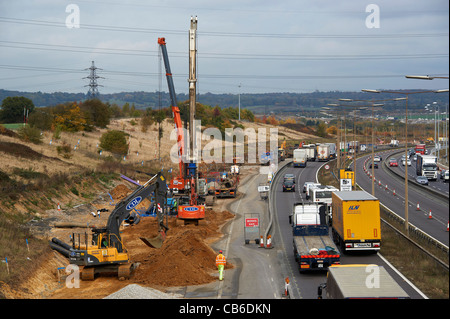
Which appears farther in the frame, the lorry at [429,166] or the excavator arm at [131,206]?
the lorry at [429,166]

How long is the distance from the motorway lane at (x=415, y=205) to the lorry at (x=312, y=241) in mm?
8765

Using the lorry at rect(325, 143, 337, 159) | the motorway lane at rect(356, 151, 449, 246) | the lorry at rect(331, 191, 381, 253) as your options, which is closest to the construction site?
the lorry at rect(331, 191, 381, 253)

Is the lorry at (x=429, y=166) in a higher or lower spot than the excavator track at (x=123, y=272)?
higher

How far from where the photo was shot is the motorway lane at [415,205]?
4269 cm

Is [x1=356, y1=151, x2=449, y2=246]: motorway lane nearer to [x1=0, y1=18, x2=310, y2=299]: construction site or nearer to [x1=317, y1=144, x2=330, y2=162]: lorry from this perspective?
[x1=0, y1=18, x2=310, y2=299]: construction site

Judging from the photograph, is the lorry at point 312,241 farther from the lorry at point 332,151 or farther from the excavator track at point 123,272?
the lorry at point 332,151

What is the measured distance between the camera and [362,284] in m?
18.9

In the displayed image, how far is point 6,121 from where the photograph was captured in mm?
111500

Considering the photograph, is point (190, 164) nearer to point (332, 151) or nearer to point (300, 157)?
point (300, 157)

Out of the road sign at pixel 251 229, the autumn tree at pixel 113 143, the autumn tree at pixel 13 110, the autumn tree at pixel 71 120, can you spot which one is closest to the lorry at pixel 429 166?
the autumn tree at pixel 113 143

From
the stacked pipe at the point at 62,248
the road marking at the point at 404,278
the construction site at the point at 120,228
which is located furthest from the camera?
the stacked pipe at the point at 62,248

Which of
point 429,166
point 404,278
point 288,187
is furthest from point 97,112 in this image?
point 404,278

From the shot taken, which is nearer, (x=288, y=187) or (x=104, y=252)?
(x=104, y=252)

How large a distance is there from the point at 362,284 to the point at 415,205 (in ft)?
136
